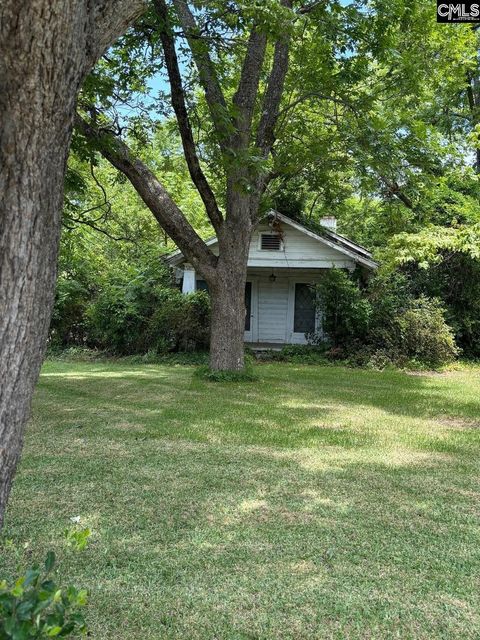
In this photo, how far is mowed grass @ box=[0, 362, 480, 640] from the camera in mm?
2754

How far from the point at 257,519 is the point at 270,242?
1378 centimetres

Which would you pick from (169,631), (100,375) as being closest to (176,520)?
(169,631)

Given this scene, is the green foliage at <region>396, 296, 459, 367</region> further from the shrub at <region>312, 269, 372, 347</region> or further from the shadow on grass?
the shadow on grass

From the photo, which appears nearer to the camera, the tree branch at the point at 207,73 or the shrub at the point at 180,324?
the tree branch at the point at 207,73

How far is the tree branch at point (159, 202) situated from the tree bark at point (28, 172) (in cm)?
643

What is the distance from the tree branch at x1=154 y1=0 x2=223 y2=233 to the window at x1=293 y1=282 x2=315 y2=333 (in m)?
7.81

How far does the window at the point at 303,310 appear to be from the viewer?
18.5m

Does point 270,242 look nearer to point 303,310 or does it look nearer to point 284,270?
point 284,270

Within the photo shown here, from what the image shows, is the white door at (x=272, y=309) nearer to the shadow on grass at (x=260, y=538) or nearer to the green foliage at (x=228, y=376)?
the green foliage at (x=228, y=376)

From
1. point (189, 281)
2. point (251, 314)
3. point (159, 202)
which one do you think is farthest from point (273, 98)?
point (251, 314)

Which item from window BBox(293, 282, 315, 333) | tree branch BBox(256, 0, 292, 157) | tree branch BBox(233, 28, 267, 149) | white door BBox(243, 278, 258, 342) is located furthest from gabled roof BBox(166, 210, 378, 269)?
tree branch BBox(233, 28, 267, 149)

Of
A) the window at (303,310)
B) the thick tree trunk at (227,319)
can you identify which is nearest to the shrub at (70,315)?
the window at (303,310)

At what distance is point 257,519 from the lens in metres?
3.92

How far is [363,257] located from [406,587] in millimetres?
14446
